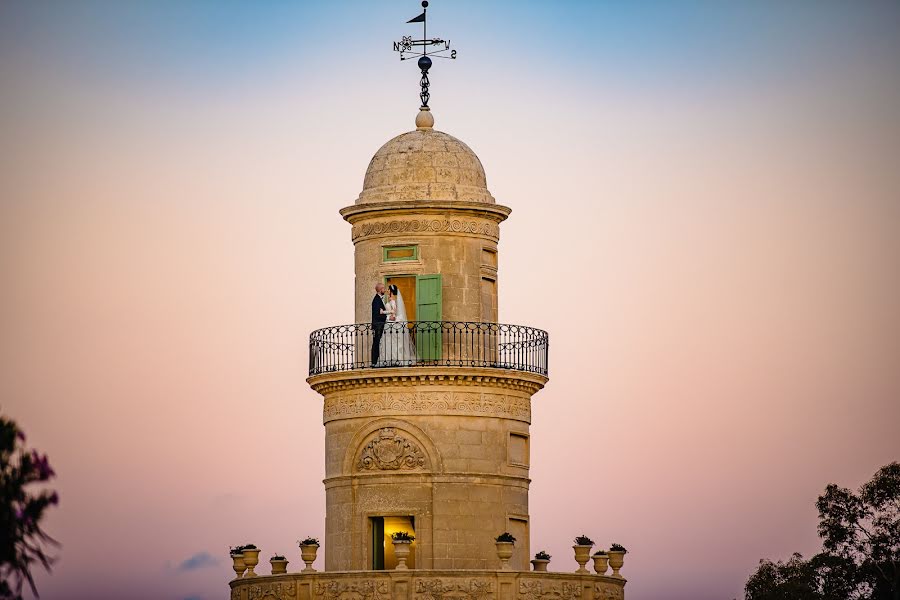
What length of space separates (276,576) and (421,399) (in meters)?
5.40

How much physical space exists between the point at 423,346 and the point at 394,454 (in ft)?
8.88

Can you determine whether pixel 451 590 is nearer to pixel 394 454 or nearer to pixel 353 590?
pixel 353 590

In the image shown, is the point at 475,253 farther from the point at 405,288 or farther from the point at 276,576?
the point at 276,576

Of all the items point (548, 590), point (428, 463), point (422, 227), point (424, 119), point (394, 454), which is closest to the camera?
point (548, 590)

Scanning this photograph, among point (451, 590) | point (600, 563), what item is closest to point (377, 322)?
point (451, 590)

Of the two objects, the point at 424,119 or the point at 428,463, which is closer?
the point at 428,463

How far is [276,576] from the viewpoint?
65.8 meters

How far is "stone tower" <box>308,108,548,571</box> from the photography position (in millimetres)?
66312

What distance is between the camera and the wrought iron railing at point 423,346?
66.8 m

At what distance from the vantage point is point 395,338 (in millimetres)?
66812

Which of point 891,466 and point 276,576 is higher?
point 891,466

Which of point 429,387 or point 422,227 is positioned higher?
point 422,227

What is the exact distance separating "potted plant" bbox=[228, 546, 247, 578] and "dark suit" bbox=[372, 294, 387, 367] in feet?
18.3

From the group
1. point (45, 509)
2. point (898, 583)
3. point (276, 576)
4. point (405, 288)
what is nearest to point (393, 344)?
point (405, 288)
